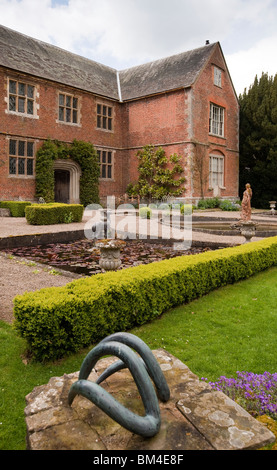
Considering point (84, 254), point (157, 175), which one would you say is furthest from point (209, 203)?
point (84, 254)

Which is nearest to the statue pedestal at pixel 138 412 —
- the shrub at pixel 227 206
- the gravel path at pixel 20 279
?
the gravel path at pixel 20 279

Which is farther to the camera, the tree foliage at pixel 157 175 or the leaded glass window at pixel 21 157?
the tree foliage at pixel 157 175

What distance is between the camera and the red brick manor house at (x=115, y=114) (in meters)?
18.9

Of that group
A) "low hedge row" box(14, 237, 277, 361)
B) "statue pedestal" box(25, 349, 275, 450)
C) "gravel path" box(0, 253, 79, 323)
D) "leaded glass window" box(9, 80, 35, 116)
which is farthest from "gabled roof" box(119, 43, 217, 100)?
"statue pedestal" box(25, 349, 275, 450)

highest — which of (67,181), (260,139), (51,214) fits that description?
(260,139)

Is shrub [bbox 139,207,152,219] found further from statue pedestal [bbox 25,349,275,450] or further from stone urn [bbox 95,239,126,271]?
statue pedestal [bbox 25,349,275,450]

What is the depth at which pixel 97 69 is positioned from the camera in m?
25.4

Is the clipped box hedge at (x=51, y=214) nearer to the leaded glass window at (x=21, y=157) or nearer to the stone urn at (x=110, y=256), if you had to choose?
the leaded glass window at (x=21, y=157)

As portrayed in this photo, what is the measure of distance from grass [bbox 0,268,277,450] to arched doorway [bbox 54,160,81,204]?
58.7 ft

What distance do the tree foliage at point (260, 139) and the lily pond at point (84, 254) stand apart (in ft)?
65.0

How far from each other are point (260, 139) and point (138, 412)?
28.4 meters

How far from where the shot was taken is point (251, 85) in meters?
29.1

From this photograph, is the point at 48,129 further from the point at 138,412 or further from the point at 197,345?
the point at 138,412
